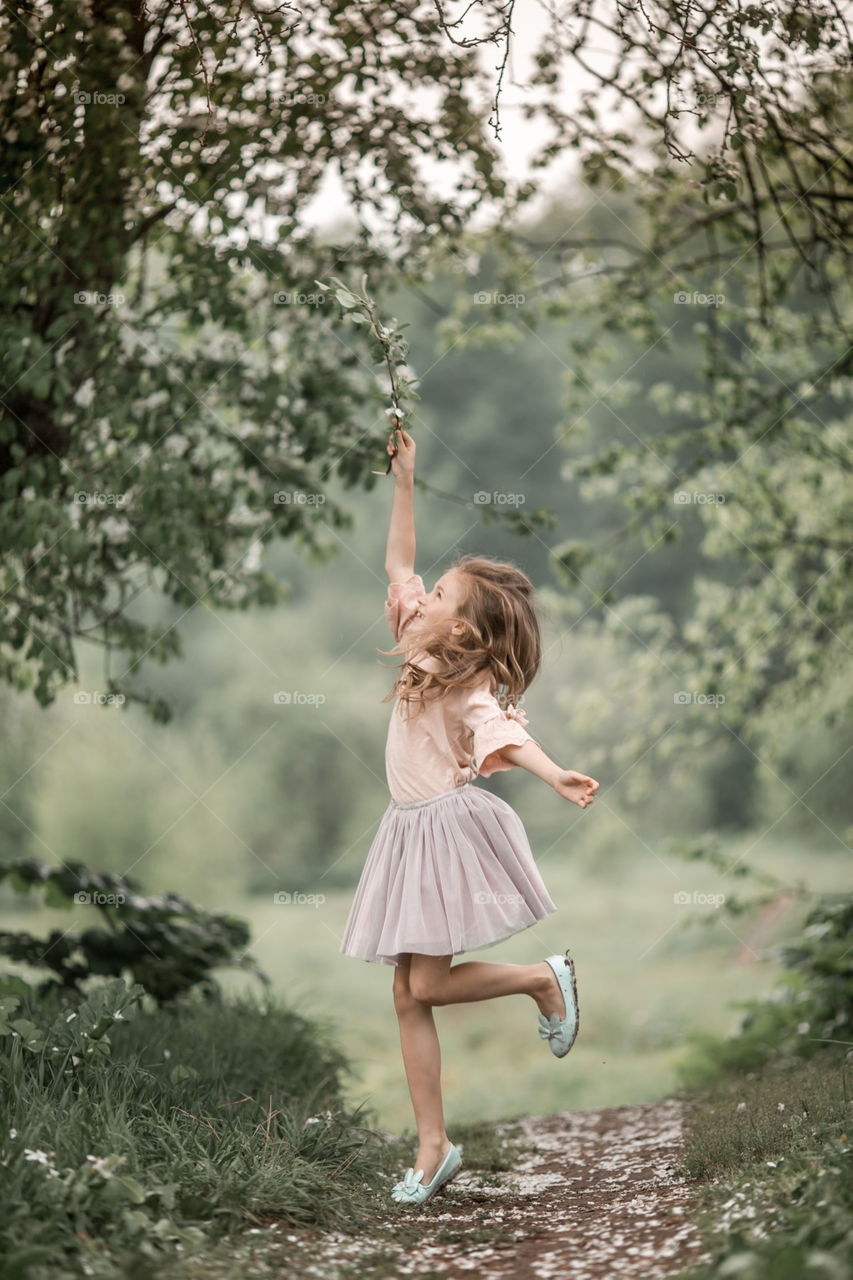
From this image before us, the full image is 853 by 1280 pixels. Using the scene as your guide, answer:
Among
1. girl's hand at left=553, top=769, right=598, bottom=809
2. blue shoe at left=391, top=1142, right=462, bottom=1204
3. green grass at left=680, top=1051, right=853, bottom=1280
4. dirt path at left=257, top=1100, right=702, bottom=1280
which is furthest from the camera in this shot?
blue shoe at left=391, top=1142, right=462, bottom=1204

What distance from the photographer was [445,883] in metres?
2.80

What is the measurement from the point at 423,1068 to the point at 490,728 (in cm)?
82

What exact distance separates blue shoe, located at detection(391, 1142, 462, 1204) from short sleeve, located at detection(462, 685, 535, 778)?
91 centimetres

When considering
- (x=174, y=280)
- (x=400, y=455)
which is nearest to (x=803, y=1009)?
(x=400, y=455)

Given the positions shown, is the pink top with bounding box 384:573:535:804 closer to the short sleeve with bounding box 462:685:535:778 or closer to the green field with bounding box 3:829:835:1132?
the short sleeve with bounding box 462:685:535:778

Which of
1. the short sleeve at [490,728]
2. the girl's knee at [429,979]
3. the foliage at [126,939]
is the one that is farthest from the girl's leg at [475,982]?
the foliage at [126,939]

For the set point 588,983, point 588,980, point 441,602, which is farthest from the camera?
point 588,980

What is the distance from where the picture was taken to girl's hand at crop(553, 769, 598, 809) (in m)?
2.57

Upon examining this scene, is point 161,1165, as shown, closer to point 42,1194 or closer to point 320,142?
point 42,1194

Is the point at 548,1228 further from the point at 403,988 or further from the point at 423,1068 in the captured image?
the point at 403,988

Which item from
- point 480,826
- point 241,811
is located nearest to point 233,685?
point 241,811

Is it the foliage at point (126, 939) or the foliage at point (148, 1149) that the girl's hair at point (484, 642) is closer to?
the foliage at point (148, 1149)

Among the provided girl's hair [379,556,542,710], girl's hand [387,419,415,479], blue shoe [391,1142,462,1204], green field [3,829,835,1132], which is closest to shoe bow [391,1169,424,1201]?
blue shoe [391,1142,462,1204]

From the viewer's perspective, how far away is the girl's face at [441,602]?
9.80ft
